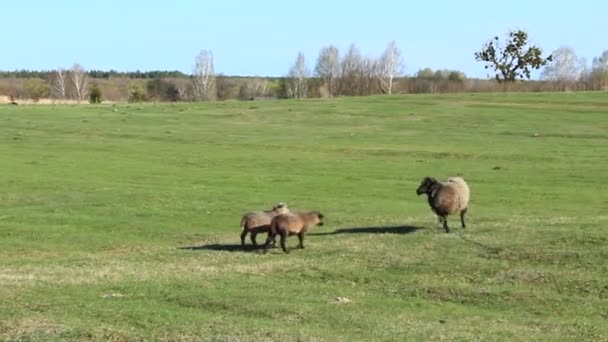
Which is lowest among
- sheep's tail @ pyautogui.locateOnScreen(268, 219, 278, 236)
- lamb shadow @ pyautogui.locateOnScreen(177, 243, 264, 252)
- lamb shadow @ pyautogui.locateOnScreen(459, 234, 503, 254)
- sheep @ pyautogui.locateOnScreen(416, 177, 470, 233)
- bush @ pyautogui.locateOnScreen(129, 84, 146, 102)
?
bush @ pyautogui.locateOnScreen(129, 84, 146, 102)

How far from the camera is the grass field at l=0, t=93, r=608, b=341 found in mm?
12367

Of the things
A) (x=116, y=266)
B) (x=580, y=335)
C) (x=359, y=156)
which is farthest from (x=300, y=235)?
(x=359, y=156)

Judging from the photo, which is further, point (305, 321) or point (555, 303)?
point (555, 303)

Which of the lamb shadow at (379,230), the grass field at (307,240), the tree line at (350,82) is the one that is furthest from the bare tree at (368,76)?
the lamb shadow at (379,230)

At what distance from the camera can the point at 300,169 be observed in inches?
1548

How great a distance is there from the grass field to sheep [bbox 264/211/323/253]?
39cm

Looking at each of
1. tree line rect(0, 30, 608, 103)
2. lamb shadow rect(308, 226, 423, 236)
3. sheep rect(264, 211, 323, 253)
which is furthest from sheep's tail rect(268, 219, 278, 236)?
tree line rect(0, 30, 608, 103)

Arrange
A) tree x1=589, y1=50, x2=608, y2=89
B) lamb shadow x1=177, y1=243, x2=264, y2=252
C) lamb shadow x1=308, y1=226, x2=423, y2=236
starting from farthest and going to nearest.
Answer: tree x1=589, y1=50, x2=608, y2=89 < lamb shadow x1=308, y1=226, x2=423, y2=236 < lamb shadow x1=177, y1=243, x2=264, y2=252

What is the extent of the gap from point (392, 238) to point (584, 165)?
2234 centimetres

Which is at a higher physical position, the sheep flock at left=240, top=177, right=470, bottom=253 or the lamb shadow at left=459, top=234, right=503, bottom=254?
the sheep flock at left=240, top=177, right=470, bottom=253

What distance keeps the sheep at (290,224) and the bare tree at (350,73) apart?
112569 mm

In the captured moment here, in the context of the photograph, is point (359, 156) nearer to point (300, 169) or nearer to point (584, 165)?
point (300, 169)

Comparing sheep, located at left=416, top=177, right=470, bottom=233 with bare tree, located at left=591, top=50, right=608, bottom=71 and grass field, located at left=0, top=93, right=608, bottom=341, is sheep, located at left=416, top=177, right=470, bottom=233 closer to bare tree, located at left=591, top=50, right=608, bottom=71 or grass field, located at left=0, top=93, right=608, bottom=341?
grass field, located at left=0, top=93, right=608, bottom=341

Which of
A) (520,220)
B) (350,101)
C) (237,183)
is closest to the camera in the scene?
(520,220)
